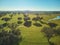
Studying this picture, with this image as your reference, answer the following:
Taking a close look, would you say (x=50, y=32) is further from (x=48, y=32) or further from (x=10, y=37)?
(x=10, y=37)

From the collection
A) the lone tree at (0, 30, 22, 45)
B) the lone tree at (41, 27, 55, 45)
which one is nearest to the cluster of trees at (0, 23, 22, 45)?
the lone tree at (0, 30, 22, 45)

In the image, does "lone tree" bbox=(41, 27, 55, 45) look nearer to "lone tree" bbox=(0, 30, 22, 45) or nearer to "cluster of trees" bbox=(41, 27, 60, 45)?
"cluster of trees" bbox=(41, 27, 60, 45)

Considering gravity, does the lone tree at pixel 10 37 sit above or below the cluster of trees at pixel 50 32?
below

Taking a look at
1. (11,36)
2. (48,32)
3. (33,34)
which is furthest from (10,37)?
(48,32)

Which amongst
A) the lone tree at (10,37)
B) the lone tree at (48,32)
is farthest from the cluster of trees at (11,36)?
the lone tree at (48,32)

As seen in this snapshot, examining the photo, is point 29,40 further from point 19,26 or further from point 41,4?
point 41,4

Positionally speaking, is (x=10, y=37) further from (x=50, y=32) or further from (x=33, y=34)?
(x=50, y=32)

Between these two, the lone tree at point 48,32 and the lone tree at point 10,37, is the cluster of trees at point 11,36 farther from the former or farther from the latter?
the lone tree at point 48,32

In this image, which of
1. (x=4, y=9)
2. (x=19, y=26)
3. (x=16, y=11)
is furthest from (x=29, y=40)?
(x=4, y=9)

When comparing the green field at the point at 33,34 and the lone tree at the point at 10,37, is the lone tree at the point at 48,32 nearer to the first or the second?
the green field at the point at 33,34

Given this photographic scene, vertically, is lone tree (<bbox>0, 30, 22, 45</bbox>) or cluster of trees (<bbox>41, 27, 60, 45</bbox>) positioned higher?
A: cluster of trees (<bbox>41, 27, 60, 45</bbox>)

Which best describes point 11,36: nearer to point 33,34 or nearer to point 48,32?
point 33,34
